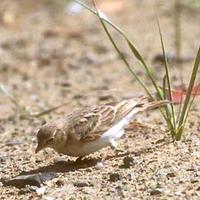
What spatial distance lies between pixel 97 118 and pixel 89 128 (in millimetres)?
157

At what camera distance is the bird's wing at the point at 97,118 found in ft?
22.4

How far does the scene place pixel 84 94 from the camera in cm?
1038

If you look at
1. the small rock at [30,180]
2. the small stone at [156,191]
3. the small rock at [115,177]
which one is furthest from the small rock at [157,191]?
the small rock at [30,180]

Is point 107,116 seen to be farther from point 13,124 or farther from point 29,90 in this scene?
point 29,90

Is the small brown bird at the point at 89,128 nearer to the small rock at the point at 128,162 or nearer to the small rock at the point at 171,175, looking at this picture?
the small rock at the point at 128,162

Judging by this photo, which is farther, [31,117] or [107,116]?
[31,117]

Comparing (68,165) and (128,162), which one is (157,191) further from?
(68,165)

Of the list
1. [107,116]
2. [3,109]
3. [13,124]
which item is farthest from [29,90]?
[107,116]

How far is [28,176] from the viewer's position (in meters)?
6.51

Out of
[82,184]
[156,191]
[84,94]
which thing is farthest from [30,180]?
[84,94]

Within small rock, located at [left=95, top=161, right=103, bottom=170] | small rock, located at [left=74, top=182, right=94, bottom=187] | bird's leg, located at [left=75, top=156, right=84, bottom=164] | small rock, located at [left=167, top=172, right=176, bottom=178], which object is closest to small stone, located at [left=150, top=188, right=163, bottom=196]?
small rock, located at [left=167, top=172, right=176, bottom=178]

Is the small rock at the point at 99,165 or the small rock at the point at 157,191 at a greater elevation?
the small rock at the point at 99,165

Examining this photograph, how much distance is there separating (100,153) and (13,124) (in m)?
2.07

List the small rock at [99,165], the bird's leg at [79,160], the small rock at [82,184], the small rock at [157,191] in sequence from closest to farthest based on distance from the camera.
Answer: the small rock at [157,191], the small rock at [82,184], the small rock at [99,165], the bird's leg at [79,160]
